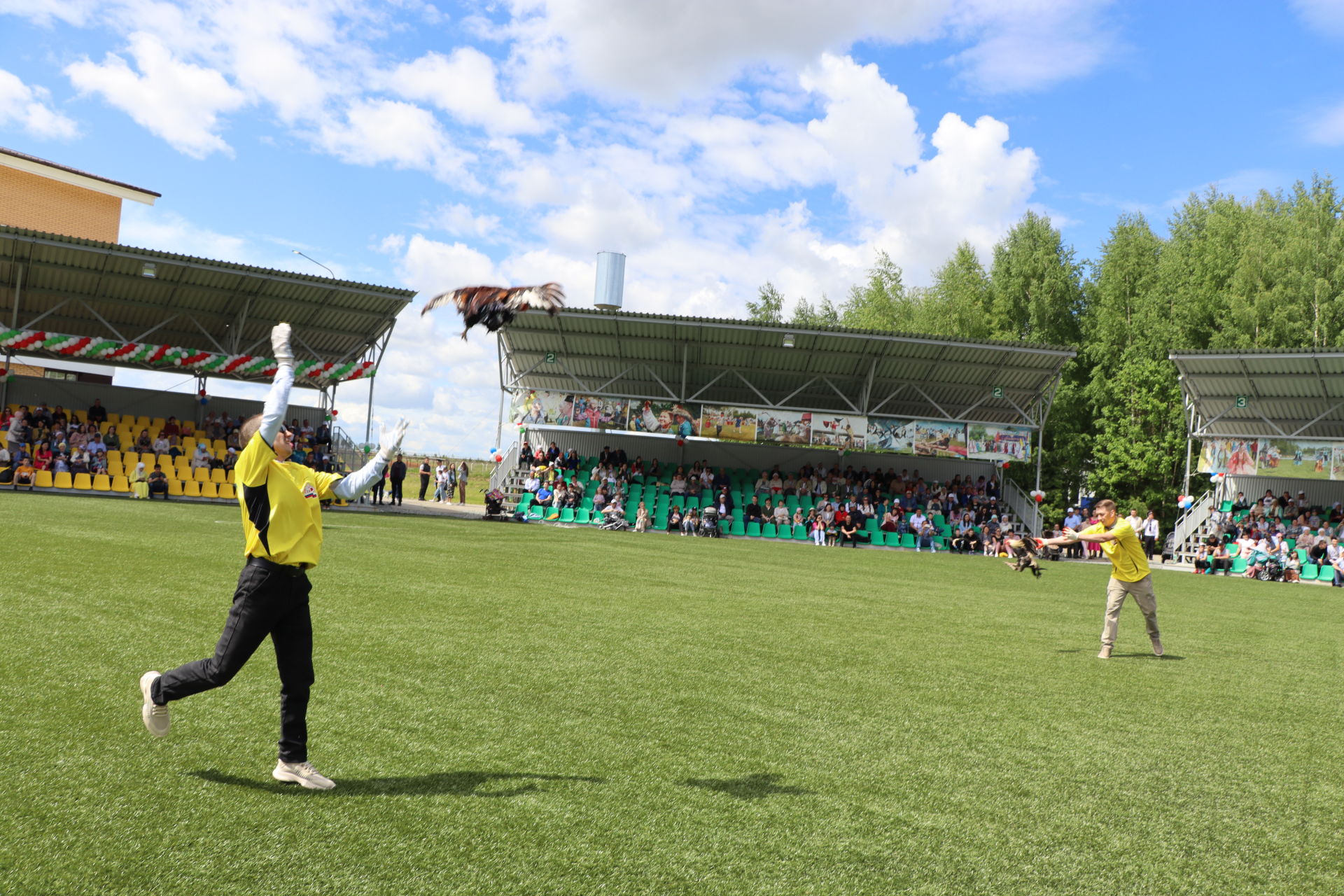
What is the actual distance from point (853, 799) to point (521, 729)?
2007mm

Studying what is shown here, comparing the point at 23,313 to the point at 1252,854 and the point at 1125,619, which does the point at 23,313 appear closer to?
the point at 1125,619

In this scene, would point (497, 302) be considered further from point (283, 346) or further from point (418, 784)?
point (418, 784)

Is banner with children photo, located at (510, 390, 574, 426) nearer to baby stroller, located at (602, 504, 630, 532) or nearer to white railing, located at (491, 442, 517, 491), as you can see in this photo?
white railing, located at (491, 442, 517, 491)

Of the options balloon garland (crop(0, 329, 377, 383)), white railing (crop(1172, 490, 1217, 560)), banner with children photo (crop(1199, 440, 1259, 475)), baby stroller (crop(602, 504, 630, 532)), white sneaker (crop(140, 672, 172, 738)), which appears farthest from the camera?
white railing (crop(1172, 490, 1217, 560))

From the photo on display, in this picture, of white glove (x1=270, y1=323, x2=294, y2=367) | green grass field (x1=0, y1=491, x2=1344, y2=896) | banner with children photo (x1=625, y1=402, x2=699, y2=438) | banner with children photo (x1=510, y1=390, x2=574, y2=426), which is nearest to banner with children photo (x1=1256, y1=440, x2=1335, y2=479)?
banner with children photo (x1=625, y1=402, x2=699, y2=438)

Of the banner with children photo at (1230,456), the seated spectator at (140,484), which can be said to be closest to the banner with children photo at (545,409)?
the seated spectator at (140,484)

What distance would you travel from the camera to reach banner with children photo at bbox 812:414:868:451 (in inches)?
1309

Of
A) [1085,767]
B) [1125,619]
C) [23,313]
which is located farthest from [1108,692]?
[23,313]

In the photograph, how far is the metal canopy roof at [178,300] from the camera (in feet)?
89.6

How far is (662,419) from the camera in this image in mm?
33656

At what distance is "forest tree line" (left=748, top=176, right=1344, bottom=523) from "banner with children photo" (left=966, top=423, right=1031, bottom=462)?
814cm

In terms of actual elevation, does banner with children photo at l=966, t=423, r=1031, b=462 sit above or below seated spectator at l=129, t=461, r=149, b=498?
above

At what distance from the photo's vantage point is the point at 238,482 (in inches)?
175

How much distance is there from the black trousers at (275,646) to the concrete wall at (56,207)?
37.8 meters
